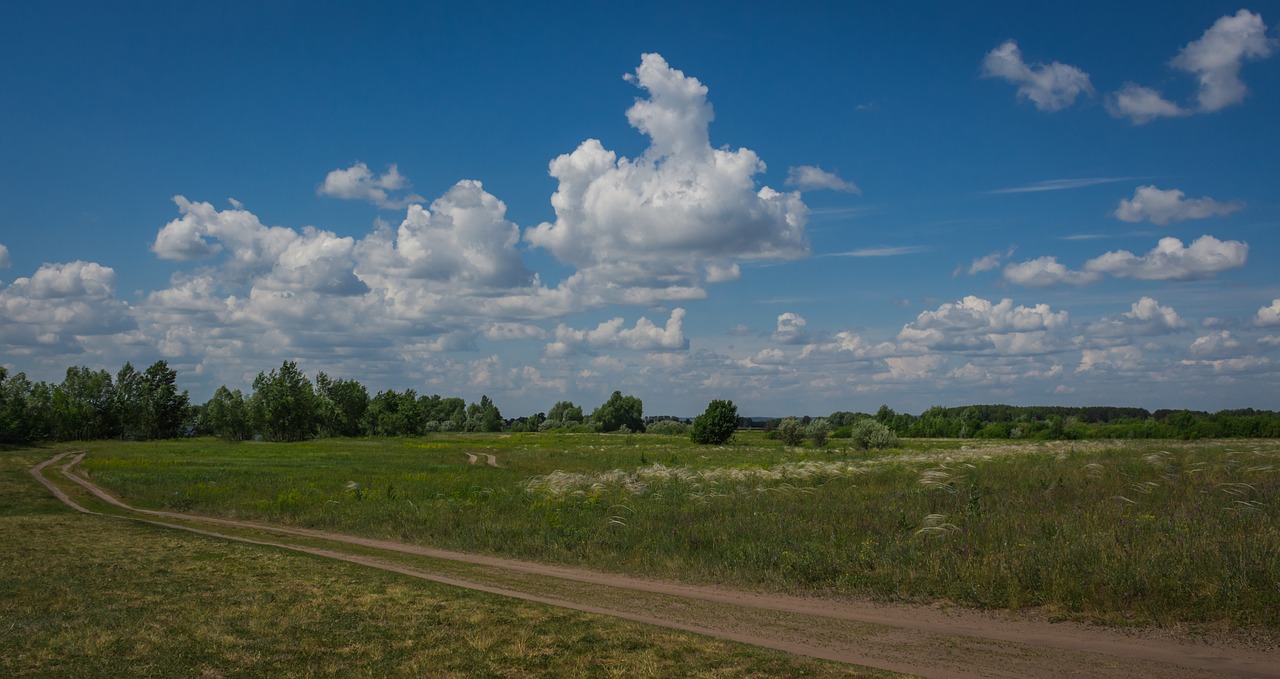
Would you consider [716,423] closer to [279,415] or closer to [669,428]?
[669,428]

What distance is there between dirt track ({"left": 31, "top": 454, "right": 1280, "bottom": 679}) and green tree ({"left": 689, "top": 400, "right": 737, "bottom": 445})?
6808 cm

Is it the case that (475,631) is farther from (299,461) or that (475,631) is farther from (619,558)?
(299,461)

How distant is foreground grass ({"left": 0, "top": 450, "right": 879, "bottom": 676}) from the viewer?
27.6 feet

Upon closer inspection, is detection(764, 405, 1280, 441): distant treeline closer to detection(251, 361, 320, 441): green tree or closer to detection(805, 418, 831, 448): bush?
detection(805, 418, 831, 448): bush

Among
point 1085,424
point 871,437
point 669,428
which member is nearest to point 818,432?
point 871,437

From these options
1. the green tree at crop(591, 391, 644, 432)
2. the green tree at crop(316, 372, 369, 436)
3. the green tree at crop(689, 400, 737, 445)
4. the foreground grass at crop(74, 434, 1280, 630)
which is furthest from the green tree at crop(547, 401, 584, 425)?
the foreground grass at crop(74, 434, 1280, 630)

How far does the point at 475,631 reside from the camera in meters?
9.94

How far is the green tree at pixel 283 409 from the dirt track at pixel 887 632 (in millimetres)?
111284

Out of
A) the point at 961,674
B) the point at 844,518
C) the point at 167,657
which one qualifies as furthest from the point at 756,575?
the point at 167,657

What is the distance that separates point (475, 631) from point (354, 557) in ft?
31.2

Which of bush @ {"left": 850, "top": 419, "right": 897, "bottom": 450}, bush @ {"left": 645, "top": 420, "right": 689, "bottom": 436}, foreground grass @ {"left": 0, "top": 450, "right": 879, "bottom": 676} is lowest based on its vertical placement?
bush @ {"left": 645, "top": 420, "right": 689, "bottom": 436}

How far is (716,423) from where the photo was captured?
3300 inches

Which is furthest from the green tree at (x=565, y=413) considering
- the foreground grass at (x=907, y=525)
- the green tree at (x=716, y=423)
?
the foreground grass at (x=907, y=525)

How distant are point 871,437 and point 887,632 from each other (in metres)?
53.0
